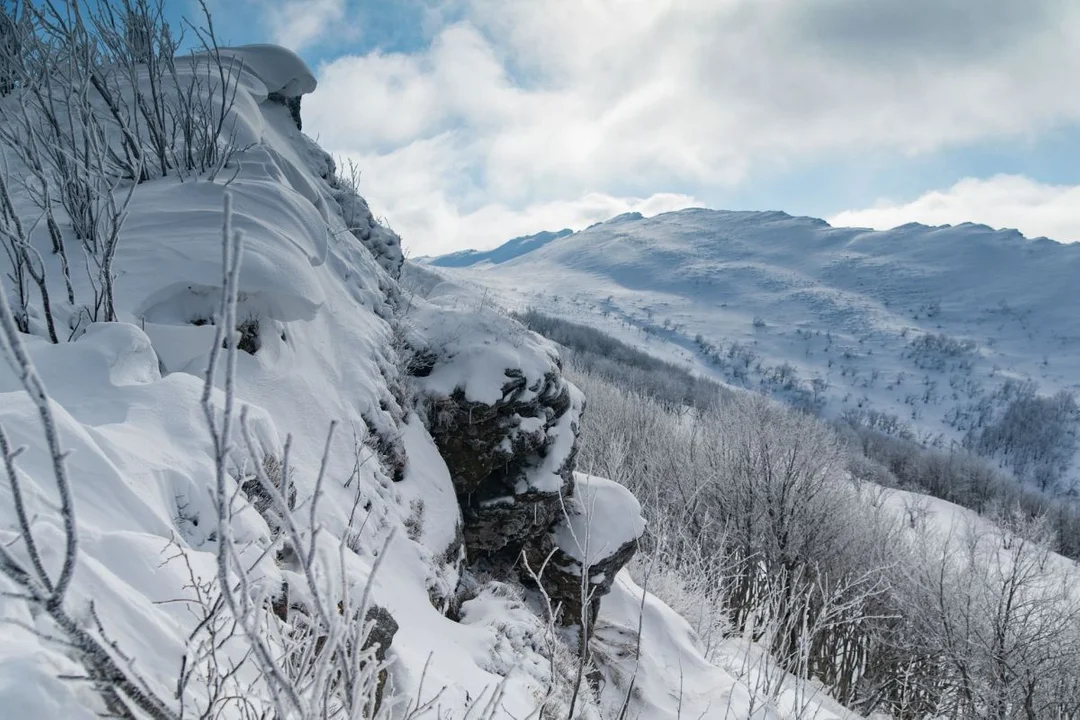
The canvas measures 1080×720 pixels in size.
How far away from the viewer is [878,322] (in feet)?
468

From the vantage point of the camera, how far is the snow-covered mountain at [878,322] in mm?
101438

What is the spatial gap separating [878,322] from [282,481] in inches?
6634

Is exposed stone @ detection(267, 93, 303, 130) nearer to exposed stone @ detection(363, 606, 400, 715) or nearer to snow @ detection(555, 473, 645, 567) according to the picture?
snow @ detection(555, 473, 645, 567)

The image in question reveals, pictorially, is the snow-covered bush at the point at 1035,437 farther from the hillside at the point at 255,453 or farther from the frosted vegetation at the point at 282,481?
the hillside at the point at 255,453

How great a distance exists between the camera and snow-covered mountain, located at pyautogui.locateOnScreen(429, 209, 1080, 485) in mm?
101438

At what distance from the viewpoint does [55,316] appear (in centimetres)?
347

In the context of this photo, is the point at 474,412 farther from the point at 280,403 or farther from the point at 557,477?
the point at 280,403

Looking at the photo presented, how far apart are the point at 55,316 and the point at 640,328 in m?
130

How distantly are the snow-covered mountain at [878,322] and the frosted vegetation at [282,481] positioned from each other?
83.5 metres

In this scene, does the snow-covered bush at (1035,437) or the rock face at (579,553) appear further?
the snow-covered bush at (1035,437)

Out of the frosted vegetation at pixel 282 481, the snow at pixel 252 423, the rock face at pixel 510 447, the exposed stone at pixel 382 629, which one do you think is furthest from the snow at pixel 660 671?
the exposed stone at pixel 382 629

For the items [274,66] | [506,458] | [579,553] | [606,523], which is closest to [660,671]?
[579,553]

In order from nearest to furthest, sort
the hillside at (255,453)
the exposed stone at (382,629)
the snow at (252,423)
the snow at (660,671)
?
the hillside at (255,453), the snow at (252,423), the exposed stone at (382,629), the snow at (660,671)

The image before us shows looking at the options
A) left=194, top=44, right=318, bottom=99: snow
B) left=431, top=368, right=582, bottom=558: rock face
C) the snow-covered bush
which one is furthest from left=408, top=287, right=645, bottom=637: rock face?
the snow-covered bush
